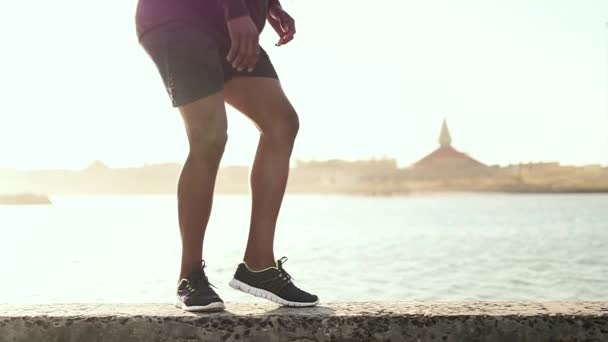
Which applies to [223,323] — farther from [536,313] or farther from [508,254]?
[508,254]

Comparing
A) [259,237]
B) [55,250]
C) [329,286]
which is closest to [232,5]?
[259,237]

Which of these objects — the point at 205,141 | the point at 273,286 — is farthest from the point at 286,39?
the point at 273,286

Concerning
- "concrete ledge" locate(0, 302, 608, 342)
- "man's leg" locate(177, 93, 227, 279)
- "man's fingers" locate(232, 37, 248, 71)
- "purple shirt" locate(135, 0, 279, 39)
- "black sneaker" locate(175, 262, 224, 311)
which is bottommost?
"concrete ledge" locate(0, 302, 608, 342)

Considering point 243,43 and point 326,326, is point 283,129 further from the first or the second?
point 326,326

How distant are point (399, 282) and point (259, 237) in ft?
88.7

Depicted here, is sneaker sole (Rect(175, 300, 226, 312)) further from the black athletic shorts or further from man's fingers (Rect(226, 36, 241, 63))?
man's fingers (Rect(226, 36, 241, 63))

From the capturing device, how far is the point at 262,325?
8.96 feet

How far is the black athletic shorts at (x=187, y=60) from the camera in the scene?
2.96 m

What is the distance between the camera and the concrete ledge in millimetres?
2723

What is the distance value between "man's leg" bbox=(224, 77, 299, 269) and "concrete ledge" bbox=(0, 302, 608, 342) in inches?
18.5

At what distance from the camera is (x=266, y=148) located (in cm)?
316

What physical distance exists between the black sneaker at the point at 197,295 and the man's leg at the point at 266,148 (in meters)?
0.27

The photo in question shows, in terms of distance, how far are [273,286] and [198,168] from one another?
0.56 m

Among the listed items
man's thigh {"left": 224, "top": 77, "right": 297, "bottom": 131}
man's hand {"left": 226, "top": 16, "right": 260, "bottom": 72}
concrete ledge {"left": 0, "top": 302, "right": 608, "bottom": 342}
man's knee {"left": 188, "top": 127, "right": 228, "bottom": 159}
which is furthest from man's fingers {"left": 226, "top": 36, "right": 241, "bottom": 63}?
concrete ledge {"left": 0, "top": 302, "right": 608, "bottom": 342}
